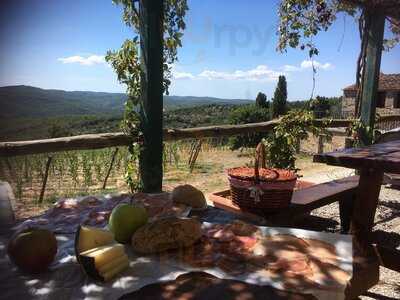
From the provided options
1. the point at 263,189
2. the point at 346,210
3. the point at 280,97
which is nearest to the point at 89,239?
the point at 263,189

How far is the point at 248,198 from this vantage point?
214 cm

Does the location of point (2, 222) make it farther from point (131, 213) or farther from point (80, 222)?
point (131, 213)

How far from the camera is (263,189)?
2.06 meters

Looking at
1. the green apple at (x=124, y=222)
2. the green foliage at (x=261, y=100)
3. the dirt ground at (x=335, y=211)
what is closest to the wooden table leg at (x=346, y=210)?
the dirt ground at (x=335, y=211)

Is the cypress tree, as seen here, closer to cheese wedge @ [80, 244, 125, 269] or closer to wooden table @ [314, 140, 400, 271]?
wooden table @ [314, 140, 400, 271]

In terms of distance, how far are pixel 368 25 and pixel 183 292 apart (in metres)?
5.02

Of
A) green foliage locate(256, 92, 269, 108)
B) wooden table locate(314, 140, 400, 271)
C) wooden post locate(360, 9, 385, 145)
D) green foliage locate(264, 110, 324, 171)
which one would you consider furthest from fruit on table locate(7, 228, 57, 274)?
green foliage locate(256, 92, 269, 108)

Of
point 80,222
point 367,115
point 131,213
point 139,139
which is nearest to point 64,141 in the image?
point 139,139

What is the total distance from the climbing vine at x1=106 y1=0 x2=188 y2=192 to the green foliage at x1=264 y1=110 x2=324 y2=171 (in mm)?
1537

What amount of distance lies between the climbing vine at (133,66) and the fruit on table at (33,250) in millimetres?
1793

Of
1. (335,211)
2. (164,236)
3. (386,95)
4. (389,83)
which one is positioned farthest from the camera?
(386,95)

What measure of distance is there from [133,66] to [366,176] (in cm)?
189

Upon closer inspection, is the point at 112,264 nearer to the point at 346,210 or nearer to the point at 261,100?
the point at 346,210

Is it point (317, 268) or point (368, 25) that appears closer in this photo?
point (317, 268)
